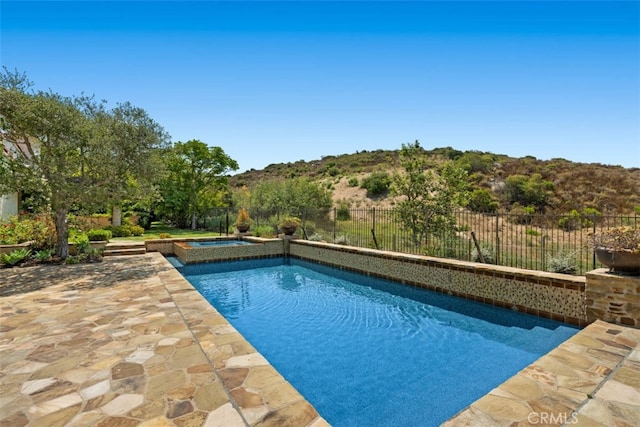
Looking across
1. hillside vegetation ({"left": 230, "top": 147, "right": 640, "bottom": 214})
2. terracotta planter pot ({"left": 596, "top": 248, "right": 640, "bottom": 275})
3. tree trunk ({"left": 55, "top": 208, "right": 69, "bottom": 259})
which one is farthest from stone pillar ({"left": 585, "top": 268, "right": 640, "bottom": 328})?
hillside vegetation ({"left": 230, "top": 147, "right": 640, "bottom": 214})

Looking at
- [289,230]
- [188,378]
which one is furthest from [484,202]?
[188,378]

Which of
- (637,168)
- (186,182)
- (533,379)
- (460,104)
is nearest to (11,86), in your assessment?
(533,379)

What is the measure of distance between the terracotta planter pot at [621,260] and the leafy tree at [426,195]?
19.5ft

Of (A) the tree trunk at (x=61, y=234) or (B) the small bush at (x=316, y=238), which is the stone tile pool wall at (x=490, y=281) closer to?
(B) the small bush at (x=316, y=238)

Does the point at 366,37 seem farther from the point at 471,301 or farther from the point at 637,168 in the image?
the point at 637,168

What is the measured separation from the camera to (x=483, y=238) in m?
8.40

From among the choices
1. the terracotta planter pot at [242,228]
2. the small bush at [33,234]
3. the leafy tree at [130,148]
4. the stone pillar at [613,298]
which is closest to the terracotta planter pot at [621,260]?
the stone pillar at [613,298]

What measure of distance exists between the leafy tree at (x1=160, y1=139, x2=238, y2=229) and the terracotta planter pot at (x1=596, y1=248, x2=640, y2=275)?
64.4 feet

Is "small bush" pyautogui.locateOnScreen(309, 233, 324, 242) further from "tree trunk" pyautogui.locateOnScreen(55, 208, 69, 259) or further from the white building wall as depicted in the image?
the white building wall

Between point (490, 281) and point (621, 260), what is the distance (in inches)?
87.6

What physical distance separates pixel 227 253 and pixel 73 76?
23.0 ft

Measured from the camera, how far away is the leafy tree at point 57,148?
7.20 m

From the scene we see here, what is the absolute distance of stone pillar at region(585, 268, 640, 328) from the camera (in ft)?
12.9

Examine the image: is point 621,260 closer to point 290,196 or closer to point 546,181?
point 290,196
